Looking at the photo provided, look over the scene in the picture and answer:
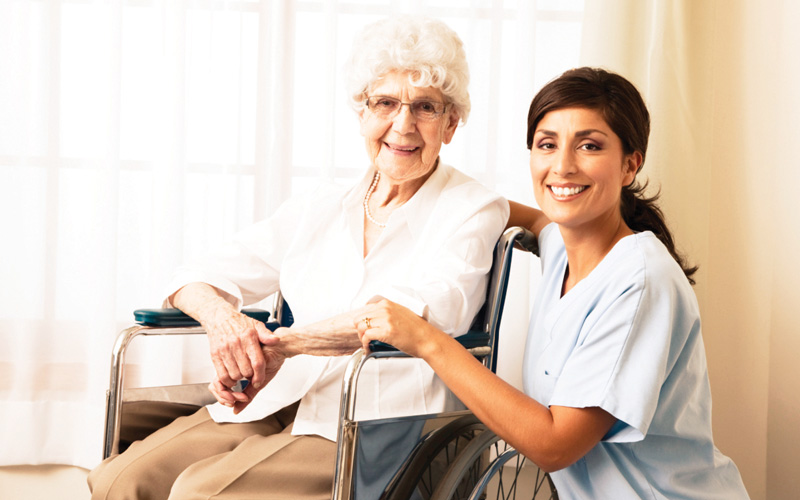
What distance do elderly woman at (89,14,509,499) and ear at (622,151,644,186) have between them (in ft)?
1.06

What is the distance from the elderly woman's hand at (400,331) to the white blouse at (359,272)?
122mm

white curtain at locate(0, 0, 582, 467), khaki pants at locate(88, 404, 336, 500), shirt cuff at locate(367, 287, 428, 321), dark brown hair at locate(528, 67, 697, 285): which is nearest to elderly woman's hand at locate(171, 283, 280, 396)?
khaki pants at locate(88, 404, 336, 500)

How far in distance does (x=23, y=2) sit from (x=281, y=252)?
1451 millimetres

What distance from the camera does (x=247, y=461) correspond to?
1312 millimetres

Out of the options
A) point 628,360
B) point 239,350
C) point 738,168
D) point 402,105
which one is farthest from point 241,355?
point 738,168

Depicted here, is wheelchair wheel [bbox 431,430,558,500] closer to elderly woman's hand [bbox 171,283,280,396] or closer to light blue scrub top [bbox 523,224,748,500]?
light blue scrub top [bbox 523,224,748,500]

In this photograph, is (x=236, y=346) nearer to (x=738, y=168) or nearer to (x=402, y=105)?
(x=402, y=105)

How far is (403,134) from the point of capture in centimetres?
157

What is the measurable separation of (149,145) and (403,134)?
1276mm

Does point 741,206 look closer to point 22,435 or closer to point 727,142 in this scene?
point 727,142

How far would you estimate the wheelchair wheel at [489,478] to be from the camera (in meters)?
1.32

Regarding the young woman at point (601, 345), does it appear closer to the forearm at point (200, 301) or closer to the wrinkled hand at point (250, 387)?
the wrinkled hand at point (250, 387)

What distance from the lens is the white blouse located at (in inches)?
57.2

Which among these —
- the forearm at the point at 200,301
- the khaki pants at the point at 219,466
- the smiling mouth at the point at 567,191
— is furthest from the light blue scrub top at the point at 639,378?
the forearm at the point at 200,301
